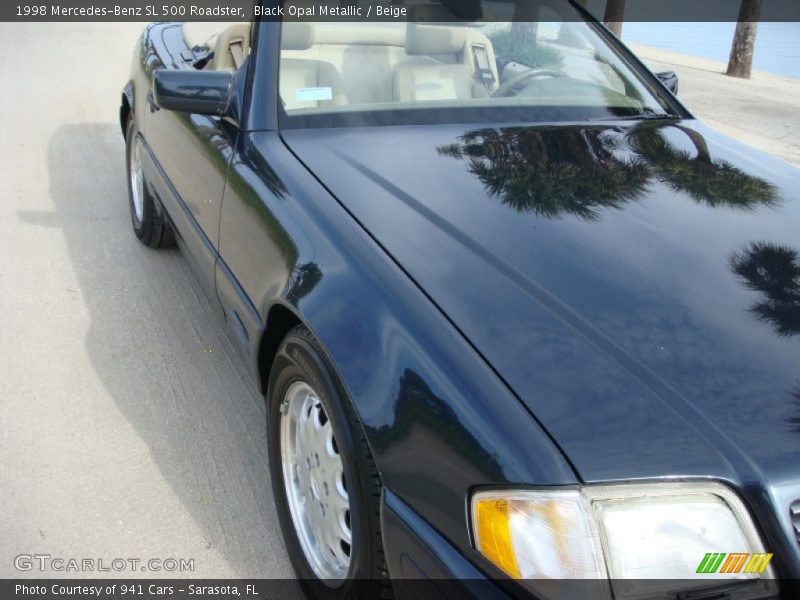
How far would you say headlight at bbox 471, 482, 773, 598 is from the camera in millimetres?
1467

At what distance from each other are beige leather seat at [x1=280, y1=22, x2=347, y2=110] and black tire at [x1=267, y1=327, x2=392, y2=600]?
1.03 meters

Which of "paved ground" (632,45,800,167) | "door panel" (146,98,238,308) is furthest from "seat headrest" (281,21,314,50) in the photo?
"paved ground" (632,45,800,167)

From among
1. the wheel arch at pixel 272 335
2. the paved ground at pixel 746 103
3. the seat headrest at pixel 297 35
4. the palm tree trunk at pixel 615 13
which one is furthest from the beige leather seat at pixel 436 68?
the palm tree trunk at pixel 615 13

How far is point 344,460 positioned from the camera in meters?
1.90

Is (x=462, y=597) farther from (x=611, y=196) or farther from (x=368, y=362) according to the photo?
(x=611, y=196)

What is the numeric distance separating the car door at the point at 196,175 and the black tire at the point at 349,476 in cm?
87

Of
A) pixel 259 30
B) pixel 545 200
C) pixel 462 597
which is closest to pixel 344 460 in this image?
pixel 462 597

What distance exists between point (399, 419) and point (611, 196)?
3.40ft

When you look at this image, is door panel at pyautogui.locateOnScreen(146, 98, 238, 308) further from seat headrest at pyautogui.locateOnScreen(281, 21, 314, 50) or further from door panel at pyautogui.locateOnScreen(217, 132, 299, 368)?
seat headrest at pyautogui.locateOnScreen(281, 21, 314, 50)

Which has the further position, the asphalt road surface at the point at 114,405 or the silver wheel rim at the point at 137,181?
the silver wheel rim at the point at 137,181

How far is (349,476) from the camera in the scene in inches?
74.1

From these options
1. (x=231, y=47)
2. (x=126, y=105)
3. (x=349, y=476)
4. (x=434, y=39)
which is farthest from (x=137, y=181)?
(x=349, y=476)

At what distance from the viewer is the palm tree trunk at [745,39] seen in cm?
1084

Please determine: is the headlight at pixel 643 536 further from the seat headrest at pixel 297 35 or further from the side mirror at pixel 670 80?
the side mirror at pixel 670 80
